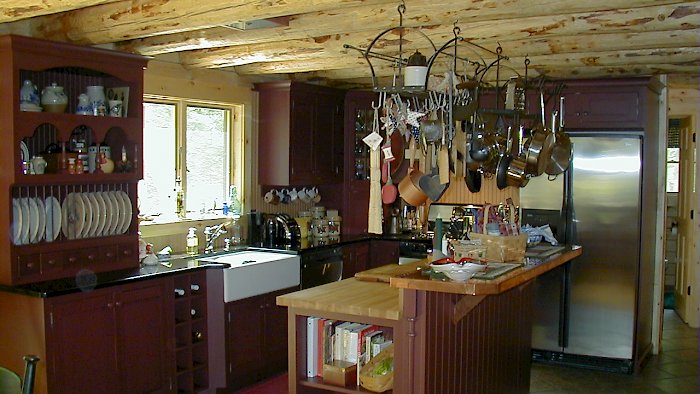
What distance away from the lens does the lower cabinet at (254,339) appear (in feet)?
15.3

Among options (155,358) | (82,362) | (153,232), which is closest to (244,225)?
(153,232)

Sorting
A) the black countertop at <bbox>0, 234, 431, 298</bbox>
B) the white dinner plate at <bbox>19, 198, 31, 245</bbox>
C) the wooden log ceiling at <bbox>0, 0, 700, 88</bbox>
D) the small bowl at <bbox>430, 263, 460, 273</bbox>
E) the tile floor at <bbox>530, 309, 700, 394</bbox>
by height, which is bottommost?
the tile floor at <bbox>530, 309, 700, 394</bbox>

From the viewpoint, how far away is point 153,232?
4852 millimetres

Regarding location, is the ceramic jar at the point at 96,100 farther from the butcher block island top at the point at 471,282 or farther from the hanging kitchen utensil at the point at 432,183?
the butcher block island top at the point at 471,282

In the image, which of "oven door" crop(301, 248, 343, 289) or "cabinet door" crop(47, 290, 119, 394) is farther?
"oven door" crop(301, 248, 343, 289)

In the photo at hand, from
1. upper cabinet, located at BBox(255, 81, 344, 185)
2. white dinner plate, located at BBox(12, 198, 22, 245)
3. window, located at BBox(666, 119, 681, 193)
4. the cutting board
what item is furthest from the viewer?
window, located at BBox(666, 119, 681, 193)

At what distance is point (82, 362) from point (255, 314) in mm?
1361

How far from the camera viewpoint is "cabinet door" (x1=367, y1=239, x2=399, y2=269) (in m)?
6.27

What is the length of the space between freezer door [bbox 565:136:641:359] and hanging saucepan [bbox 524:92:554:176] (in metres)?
1.16

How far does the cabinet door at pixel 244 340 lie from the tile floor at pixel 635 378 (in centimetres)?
199

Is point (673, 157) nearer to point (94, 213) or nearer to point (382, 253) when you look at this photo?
point (382, 253)

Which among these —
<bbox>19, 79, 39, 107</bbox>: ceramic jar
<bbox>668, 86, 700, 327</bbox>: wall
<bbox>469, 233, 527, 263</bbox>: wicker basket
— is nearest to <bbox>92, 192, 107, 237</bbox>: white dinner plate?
<bbox>19, 79, 39, 107</bbox>: ceramic jar

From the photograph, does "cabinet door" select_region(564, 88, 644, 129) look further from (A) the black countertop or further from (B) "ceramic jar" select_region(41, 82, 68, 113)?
(B) "ceramic jar" select_region(41, 82, 68, 113)

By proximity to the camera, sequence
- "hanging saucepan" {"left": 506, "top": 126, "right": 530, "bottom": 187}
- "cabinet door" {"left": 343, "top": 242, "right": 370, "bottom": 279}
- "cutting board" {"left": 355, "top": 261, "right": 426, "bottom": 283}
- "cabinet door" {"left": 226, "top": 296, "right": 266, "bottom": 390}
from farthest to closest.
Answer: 1. "cabinet door" {"left": 343, "top": 242, "right": 370, "bottom": 279}
2. "cabinet door" {"left": 226, "top": 296, "right": 266, "bottom": 390}
3. "hanging saucepan" {"left": 506, "top": 126, "right": 530, "bottom": 187}
4. "cutting board" {"left": 355, "top": 261, "right": 426, "bottom": 283}
